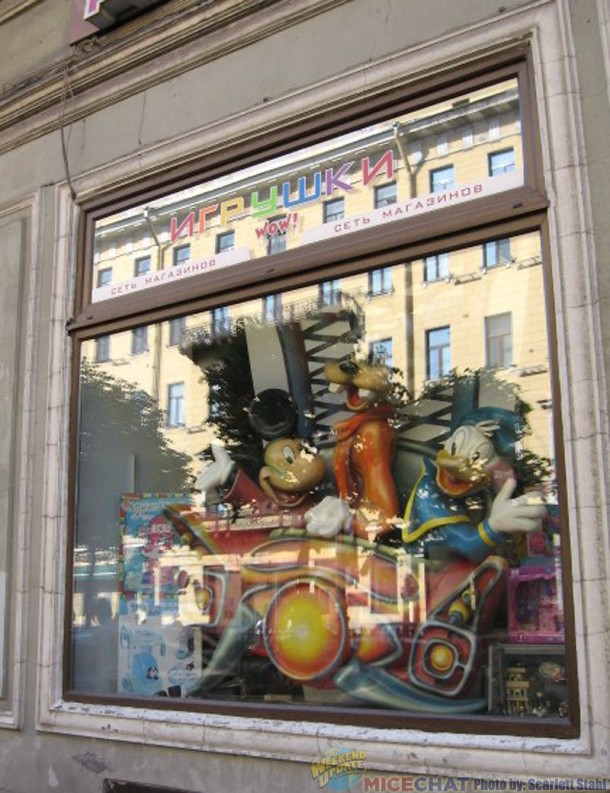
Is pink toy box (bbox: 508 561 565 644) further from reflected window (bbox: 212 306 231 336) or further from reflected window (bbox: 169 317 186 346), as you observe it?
reflected window (bbox: 169 317 186 346)

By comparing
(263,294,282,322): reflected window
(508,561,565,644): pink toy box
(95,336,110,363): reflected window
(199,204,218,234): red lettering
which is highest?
(199,204,218,234): red lettering

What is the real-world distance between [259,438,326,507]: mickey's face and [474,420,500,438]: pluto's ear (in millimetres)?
1157

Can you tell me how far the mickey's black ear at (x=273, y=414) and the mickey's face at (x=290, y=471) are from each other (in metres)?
0.07

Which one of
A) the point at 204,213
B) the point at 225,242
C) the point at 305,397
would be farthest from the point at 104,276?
the point at 305,397

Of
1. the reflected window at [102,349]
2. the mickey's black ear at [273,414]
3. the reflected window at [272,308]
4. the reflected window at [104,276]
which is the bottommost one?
the mickey's black ear at [273,414]

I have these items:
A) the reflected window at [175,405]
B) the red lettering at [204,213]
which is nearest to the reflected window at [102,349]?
the reflected window at [175,405]

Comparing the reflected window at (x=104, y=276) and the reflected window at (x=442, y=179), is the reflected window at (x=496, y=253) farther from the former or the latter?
the reflected window at (x=104, y=276)

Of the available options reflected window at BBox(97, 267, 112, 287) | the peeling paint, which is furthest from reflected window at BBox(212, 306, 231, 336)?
the peeling paint

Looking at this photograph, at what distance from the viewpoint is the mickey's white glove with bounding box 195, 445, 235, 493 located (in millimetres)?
6441

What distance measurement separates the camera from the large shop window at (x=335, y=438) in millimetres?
5004

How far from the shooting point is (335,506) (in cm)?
589

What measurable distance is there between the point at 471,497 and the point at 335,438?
3.67 feet

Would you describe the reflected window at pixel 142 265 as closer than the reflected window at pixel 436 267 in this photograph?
No

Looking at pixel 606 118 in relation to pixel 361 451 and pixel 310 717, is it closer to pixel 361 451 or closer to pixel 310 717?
pixel 361 451
